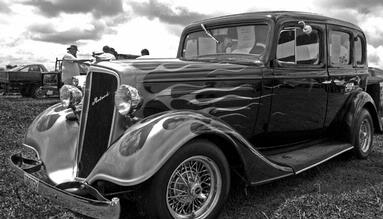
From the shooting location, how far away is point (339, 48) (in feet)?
16.1

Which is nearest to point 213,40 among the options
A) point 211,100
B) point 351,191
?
point 211,100

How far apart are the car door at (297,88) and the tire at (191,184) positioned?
1.26m

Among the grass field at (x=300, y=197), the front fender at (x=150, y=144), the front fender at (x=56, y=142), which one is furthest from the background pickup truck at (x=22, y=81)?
the front fender at (x=150, y=144)

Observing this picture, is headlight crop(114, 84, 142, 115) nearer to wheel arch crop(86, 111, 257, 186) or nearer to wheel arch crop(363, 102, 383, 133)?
wheel arch crop(86, 111, 257, 186)

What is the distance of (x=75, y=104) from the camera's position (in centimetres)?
380

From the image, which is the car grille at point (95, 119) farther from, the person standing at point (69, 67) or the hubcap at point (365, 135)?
the person standing at point (69, 67)

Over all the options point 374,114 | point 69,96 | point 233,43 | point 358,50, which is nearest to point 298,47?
point 233,43

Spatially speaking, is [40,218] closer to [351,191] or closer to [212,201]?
[212,201]

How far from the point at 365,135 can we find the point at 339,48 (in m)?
1.27

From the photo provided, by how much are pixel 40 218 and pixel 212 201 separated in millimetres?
1444

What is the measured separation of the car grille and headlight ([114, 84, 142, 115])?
20 centimetres

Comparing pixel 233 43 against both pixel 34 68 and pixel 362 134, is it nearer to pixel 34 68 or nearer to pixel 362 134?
pixel 362 134

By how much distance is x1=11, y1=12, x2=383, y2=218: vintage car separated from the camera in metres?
2.66

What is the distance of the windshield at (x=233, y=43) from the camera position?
3.96m
